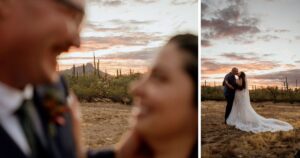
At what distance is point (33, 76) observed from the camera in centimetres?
193

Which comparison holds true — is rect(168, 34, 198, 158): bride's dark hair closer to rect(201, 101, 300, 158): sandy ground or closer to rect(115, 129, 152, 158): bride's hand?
rect(115, 129, 152, 158): bride's hand

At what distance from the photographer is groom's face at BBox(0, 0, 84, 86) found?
1860 millimetres

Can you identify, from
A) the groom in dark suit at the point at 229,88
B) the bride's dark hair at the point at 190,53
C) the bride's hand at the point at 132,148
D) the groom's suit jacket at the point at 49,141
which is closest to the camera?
the groom's suit jacket at the point at 49,141

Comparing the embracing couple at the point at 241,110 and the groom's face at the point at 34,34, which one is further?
A: the embracing couple at the point at 241,110

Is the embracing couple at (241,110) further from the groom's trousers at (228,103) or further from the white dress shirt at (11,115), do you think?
the white dress shirt at (11,115)

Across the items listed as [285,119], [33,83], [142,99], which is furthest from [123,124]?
[285,119]

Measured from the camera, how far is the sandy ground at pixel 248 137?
399cm

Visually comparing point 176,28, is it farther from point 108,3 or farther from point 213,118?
point 213,118

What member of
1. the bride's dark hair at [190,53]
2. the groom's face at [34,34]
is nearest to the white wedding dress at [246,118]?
the bride's dark hair at [190,53]

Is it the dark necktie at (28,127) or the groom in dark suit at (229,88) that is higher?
the groom in dark suit at (229,88)

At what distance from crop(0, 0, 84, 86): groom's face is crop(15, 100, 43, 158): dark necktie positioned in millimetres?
92

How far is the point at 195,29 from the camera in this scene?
2.86 m

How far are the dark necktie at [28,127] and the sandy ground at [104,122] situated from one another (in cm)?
55

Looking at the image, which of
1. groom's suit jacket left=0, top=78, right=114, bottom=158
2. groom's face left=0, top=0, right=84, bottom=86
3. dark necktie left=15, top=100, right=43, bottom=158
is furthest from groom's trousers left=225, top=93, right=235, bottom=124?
dark necktie left=15, top=100, right=43, bottom=158
